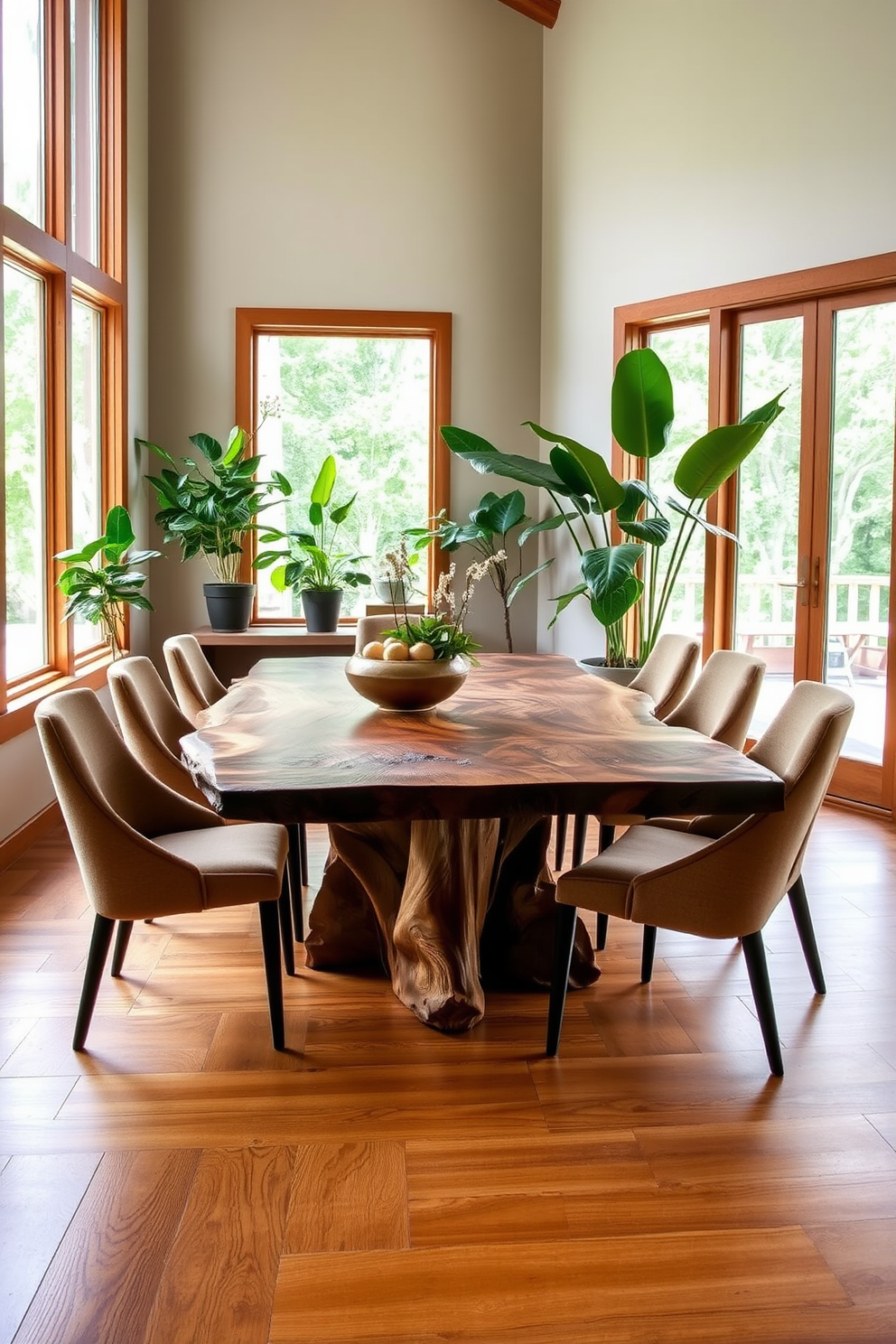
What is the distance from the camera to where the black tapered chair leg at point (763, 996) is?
2.63 meters

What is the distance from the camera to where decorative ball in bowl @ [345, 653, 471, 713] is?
300 centimetres

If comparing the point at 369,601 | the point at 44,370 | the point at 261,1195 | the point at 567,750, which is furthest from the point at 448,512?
the point at 261,1195

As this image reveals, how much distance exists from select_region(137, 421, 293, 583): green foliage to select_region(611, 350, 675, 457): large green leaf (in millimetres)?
1864

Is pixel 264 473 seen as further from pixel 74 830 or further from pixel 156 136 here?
pixel 74 830

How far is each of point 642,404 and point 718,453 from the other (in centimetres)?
54

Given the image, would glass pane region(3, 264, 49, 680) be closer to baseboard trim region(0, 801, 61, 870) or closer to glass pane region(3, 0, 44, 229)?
glass pane region(3, 0, 44, 229)

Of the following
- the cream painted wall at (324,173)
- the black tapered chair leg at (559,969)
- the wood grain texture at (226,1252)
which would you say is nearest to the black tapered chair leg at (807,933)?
the black tapered chair leg at (559,969)

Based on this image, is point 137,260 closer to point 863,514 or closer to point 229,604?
point 229,604

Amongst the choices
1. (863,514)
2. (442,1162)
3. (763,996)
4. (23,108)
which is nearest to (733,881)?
(763,996)

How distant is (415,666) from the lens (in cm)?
300

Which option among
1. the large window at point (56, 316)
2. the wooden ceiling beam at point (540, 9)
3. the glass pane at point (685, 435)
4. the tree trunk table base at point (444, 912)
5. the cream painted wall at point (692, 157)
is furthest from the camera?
the wooden ceiling beam at point (540, 9)

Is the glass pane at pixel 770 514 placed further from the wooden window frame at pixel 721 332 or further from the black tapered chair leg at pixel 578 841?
the black tapered chair leg at pixel 578 841

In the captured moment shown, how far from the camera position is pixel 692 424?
5.99m

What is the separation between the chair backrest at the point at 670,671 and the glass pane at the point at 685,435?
5.83 feet
